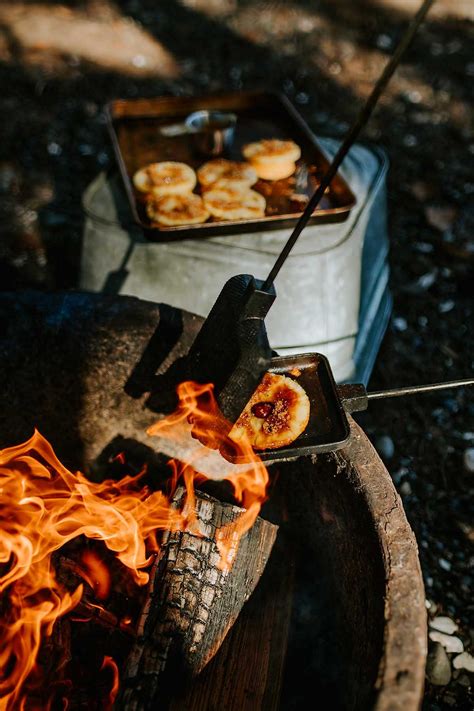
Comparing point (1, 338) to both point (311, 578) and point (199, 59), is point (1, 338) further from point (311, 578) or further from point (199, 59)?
point (199, 59)

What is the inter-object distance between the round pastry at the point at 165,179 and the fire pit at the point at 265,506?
100cm

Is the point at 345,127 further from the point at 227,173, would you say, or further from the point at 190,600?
the point at 190,600

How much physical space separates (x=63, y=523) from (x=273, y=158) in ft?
8.26

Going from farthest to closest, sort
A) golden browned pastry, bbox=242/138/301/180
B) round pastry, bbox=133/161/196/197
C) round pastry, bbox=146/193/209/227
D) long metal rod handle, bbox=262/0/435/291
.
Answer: golden browned pastry, bbox=242/138/301/180, round pastry, bbox=133/161/196/197, round pastry, bbox=146/193/209/227, long metal rod handle, bbox=262/0/435/291

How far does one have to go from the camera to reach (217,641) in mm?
2338

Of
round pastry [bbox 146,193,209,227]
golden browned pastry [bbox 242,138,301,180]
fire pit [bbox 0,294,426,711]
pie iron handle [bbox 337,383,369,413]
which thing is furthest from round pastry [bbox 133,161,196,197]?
pie iron handle [bbox 337,383,369,413]

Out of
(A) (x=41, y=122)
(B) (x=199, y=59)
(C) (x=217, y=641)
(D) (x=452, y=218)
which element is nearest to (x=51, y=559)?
(C) (x=217, y=641)

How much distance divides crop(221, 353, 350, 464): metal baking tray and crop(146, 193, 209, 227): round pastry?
1.30 metres

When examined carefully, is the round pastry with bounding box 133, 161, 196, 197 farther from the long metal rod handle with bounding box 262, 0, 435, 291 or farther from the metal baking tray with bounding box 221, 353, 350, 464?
the long metal rod handle with bounding box 262, 0, 435, 291

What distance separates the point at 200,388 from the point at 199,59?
7.10m

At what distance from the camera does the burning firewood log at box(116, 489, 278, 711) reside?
194 centimetres

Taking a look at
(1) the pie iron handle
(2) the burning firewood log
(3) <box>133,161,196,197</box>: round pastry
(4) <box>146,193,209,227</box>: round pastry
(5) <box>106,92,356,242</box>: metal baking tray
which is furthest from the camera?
(3) <box>133,161,196,197</box>: round pastry

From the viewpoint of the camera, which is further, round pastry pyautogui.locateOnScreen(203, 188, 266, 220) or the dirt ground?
the dirt ground

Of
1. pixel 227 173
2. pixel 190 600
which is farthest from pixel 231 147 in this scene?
pixel 190 600
